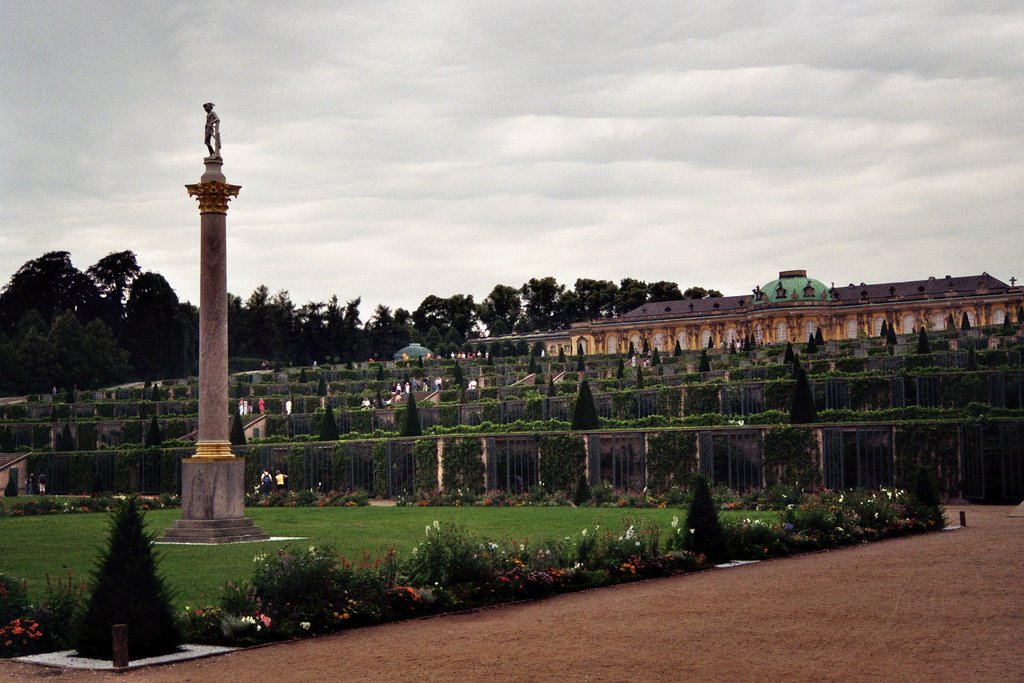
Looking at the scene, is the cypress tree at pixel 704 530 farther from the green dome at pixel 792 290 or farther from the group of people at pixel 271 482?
the green dome at pixel 792 290

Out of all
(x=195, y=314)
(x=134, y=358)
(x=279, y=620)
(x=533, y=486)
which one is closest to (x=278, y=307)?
(x=195, y=314)

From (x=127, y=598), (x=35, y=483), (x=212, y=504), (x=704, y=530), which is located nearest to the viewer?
(x=127, y=598)

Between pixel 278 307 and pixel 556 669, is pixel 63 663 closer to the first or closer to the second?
pixel 556 669

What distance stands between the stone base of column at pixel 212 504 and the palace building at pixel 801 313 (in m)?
108

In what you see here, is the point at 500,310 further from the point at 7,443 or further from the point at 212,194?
the point at 212,194

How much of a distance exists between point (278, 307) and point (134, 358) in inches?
1004

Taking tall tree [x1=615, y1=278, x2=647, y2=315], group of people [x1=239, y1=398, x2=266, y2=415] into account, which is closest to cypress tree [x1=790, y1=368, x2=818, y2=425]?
group of people [x1=239, y1=398, x2=266, y2=415]

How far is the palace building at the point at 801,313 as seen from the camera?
134 metres

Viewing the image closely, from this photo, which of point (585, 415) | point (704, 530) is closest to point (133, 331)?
point (585, 415)

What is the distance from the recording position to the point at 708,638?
45.6 ft

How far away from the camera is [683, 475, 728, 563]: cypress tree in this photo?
69.7 feet

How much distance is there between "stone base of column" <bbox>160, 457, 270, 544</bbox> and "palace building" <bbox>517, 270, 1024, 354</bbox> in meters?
108

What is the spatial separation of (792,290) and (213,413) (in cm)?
12171

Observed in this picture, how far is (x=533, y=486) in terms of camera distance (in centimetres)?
4003
